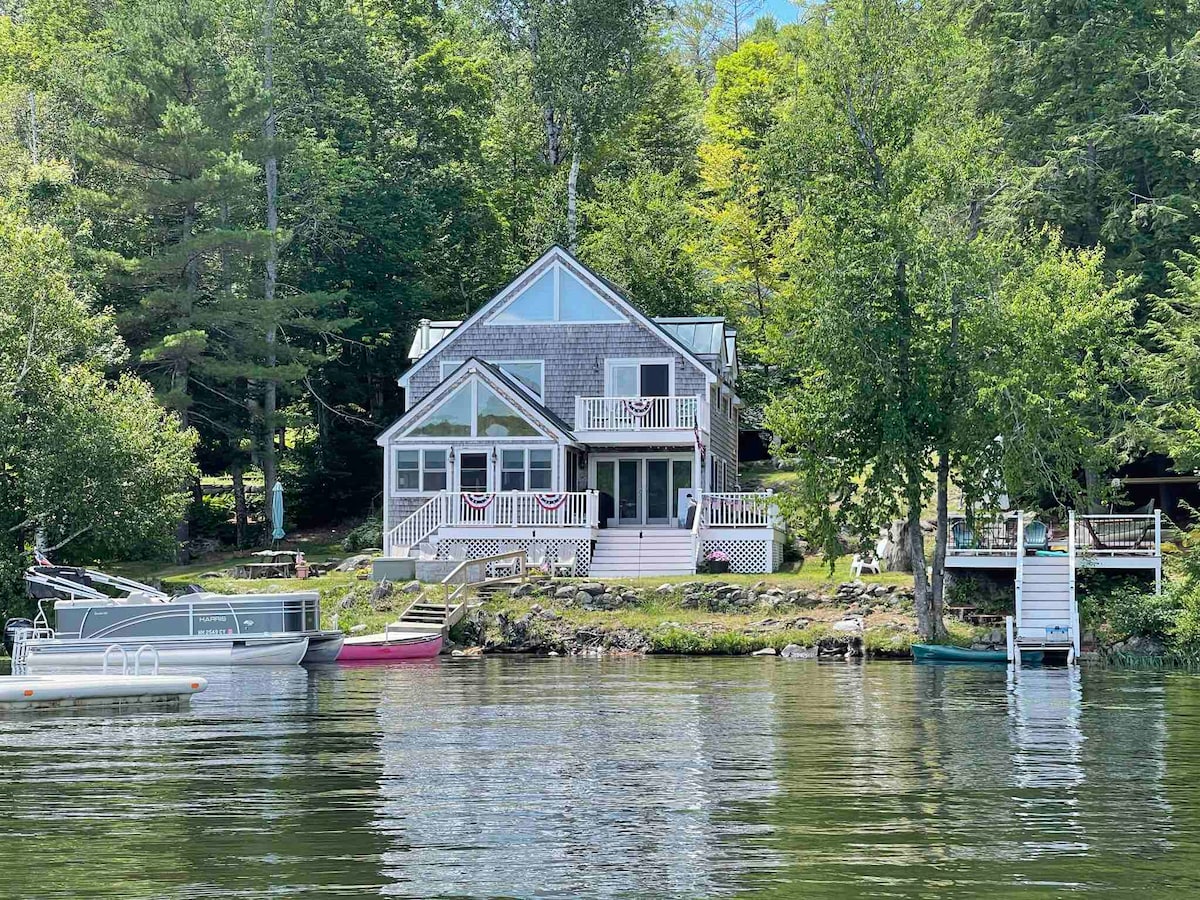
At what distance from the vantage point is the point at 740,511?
42.0 meters

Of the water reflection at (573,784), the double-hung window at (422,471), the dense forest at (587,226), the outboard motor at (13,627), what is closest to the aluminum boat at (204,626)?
the outboard motor at (13,627)

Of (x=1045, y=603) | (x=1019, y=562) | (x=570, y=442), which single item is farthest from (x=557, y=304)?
(x=1045, y=603)

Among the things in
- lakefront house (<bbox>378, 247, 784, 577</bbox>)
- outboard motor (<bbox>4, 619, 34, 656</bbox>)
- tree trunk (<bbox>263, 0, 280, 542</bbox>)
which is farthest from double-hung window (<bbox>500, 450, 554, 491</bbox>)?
outboard motor (<bbox>4, 619, 34, 656</bbox>)

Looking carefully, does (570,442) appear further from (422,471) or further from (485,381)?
(422,471)

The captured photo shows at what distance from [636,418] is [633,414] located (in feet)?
0.48

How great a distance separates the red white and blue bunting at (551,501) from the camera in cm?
4156

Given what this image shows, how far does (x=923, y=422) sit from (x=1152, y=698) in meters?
9.97

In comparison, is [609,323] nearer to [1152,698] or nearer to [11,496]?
Answer: [11,496]

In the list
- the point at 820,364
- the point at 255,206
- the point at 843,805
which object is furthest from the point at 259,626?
the point at 255,206

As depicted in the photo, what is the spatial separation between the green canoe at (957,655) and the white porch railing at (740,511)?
9017mm

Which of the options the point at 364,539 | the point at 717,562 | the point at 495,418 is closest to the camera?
the point at 717,562

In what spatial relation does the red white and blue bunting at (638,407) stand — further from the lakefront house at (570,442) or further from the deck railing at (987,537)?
the deck railing at (987,537)

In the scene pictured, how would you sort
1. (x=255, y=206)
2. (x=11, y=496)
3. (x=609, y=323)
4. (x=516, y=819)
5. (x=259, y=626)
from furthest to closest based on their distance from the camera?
1. (x=255, y=206)
2. (x=609, y=323)
3. (x=11, y=496)
4. (x=259, y=626)
5. (x=516, y=819)

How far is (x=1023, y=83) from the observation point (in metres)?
47.6
